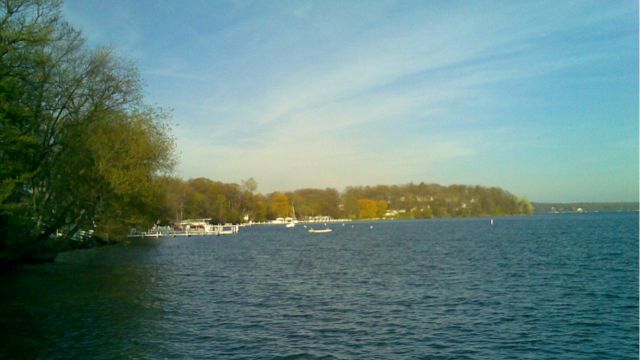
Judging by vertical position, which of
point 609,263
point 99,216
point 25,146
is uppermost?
point 25,146

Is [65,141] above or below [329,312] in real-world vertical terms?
above

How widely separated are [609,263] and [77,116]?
39.7m

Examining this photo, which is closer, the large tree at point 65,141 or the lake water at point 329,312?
the lake water at point 329,312

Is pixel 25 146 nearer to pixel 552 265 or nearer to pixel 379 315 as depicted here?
pixel 379 315

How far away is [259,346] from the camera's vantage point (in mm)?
16172

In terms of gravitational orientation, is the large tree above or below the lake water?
above

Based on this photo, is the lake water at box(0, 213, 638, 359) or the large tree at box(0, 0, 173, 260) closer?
the lake water at box(0, 213, 638, 359)

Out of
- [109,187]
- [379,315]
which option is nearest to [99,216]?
[109,187]

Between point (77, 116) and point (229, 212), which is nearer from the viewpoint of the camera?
point (77, 116)

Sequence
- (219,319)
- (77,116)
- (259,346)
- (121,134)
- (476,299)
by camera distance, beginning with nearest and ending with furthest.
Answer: (259,346)
(219,319)
(476,299)
(77,116)
(121,134)

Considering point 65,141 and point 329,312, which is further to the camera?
point 65,141

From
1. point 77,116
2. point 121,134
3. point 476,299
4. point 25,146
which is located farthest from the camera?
point 121,134

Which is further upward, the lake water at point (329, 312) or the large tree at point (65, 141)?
the large tree at point (65, 141)

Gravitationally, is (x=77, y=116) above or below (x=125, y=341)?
above
